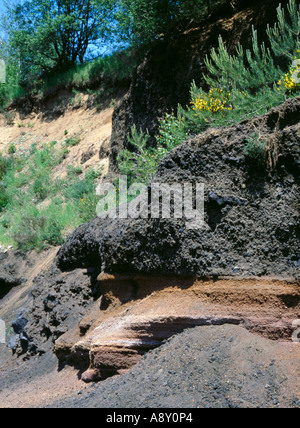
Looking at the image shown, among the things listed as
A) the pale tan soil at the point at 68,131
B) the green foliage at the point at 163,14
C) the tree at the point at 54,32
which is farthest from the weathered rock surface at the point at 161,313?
the tree at the point at 54,32

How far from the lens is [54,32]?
742 inches

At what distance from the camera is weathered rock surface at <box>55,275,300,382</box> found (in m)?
3.85

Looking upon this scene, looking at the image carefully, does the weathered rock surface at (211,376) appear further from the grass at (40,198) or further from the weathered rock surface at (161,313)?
the grass at (40,198)

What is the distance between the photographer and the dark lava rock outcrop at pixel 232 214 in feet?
13.1

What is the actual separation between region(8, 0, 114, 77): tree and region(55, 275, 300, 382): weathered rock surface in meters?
14.9

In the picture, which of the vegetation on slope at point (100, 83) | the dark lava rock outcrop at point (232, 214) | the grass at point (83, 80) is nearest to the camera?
the dark lava rock outcrop at point (232, 214)

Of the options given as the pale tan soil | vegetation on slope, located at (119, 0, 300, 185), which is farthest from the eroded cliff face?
the pale tan soil

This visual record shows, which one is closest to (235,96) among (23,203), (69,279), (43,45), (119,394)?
(69,279)

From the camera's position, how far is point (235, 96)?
675cm

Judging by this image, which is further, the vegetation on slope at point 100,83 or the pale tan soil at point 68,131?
the pale tan soil at point 68,131

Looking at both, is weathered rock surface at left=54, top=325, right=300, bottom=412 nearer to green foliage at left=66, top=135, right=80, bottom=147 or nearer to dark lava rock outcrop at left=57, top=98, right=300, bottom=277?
dark lava rock outcrop at left=57, top=98, right=300, bottom=277

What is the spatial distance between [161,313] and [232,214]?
101 cm

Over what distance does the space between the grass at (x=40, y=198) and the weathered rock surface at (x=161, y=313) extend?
209 inches
